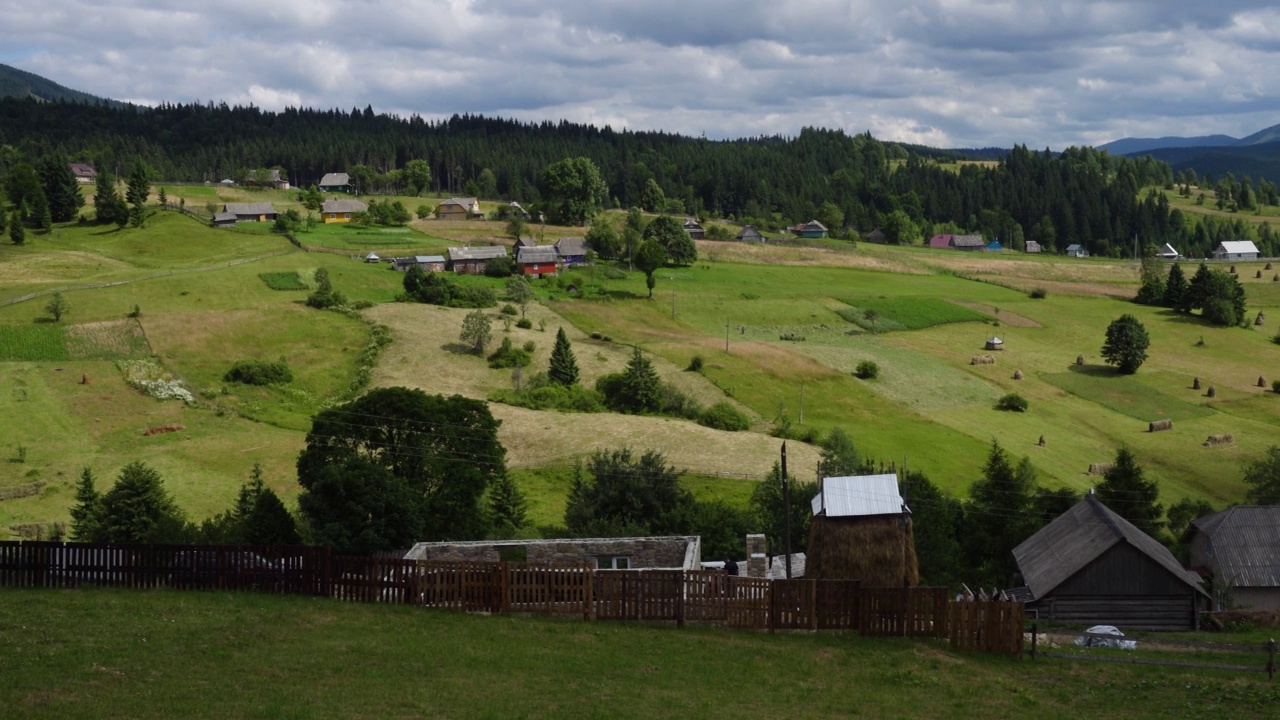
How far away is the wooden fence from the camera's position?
22.9 metres

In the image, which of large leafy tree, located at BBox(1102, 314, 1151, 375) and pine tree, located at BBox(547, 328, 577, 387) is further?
large leafy tree, located at BBox(1102, 314, 1151, 375)

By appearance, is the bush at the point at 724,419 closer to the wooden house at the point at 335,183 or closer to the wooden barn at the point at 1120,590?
the wooden barn at the point at 1120,590

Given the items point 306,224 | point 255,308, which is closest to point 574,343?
point 255,308

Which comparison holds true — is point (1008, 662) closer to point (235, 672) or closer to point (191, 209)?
point (235, 672)

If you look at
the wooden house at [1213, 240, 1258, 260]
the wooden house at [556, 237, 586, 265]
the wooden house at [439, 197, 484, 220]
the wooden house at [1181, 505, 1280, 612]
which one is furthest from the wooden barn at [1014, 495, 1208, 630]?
the wooden house at [1213, 240, 1258, 260]

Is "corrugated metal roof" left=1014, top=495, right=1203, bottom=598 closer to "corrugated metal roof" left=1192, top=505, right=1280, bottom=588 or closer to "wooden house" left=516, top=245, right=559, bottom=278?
"corrugated metal roof" left=1192, top=505, right=1280, bottom=588

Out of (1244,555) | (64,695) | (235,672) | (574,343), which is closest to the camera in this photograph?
(64,695)

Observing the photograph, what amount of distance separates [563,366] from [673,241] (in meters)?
53.7

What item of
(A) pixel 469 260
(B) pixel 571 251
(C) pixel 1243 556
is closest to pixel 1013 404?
(C) pixel 1243 556

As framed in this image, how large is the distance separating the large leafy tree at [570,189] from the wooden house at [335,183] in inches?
1843

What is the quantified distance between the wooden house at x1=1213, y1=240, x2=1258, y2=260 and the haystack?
163572mm

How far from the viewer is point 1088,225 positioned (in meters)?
197

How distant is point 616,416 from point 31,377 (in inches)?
1323

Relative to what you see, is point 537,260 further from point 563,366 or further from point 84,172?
point 84,172
